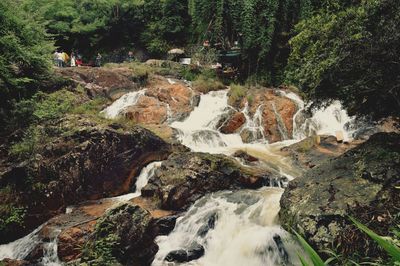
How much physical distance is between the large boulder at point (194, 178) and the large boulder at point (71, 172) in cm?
108

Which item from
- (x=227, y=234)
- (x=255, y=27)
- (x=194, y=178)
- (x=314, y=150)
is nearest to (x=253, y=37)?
(x=255, y=27)

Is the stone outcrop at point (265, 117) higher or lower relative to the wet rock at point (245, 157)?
higher

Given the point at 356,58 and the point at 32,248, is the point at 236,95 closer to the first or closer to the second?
the point at 356,58

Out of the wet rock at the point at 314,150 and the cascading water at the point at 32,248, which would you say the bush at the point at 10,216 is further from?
the wet rock at the point at 314,150

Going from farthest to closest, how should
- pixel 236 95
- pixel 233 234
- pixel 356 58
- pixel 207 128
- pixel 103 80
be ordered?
pixel 103 80 → pixel 236 95 → pixel 207 128 → pixel 233 234 → pixel 356 58

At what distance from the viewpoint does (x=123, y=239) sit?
6668 mm

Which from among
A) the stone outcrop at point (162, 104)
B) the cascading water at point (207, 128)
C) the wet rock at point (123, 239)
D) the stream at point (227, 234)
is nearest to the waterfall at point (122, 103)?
the stone outcrop at point (162, 104)

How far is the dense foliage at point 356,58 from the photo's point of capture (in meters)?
6.12

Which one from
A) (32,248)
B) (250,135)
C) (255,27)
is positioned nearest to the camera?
(32,248)

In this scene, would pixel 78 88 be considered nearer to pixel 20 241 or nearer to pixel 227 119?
pixel 227 119

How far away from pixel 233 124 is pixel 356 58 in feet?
30.6

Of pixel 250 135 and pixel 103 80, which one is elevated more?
pixel 103 80

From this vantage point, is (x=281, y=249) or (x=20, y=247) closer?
(x=281, y=249)

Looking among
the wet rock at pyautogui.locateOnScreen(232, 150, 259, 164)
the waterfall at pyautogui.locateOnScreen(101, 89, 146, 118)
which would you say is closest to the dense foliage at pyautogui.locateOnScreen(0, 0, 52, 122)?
the waterfall at pyautogui.locateOnScreen(101, 89, 146, 118)
